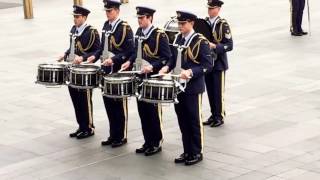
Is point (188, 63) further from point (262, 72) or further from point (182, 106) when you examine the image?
point (262, 72)

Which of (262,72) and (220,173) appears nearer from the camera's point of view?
(220,173)

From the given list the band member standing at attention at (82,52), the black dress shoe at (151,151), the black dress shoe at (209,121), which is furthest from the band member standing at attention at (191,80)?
the black dress shoe at (209,121)

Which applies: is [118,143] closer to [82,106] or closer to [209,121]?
[82,106]

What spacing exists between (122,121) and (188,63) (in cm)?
152

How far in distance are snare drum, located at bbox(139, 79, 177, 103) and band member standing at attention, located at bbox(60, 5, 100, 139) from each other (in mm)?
1493

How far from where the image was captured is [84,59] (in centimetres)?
1088

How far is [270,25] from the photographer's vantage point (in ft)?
66.5

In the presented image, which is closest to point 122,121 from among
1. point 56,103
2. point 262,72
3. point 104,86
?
point 104,86

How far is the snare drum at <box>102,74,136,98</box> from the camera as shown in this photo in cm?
997

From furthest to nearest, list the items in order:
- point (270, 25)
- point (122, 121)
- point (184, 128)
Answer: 1. point (270, 25)
2. point (122, 121)
3. point (184, 128)

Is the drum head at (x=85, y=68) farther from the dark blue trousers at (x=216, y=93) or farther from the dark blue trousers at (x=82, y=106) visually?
the dark blue trousers at (x=216, y=93)

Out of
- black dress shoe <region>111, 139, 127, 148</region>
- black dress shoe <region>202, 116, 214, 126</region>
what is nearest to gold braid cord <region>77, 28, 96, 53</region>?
black dress shoe <region>111, 139, 127, 148</region>

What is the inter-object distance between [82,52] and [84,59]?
23cm

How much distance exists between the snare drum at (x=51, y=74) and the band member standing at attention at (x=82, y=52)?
224 mm
